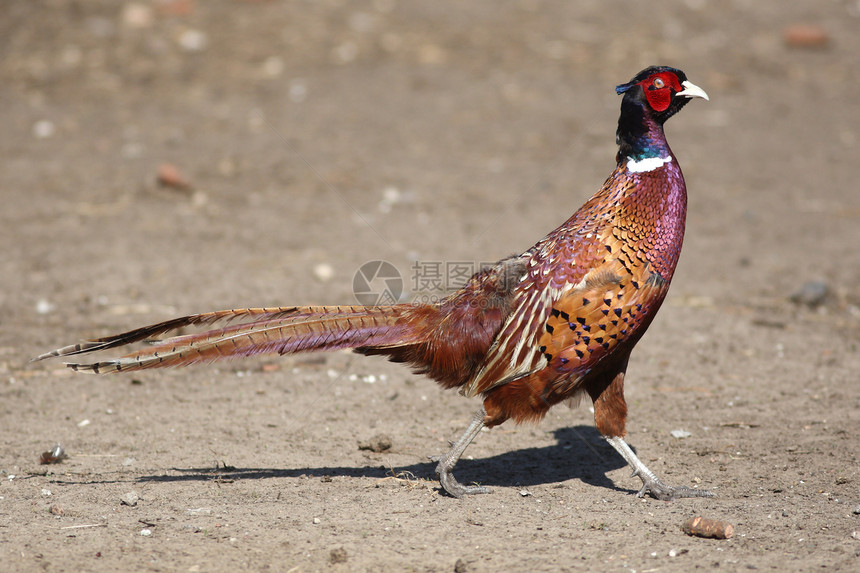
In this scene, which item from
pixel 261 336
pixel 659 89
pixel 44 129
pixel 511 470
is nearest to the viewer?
pixel 261 336

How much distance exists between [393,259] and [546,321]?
3733mm

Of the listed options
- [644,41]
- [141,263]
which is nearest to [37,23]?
[141,263]

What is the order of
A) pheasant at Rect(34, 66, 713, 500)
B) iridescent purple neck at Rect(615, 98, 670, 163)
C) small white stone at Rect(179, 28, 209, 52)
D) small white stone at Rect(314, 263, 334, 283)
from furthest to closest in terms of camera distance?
small white stone at Rect(179, 28, 209, 52)
small white stone at Rect(314, 263, 334, 283)
iridescent purple neck at Rect(615, 98, 670, 163)
pheasant at Rect(34, 66, 713, 500)

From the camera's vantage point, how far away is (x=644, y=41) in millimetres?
12211

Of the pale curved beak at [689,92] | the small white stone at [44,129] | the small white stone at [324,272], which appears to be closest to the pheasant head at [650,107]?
the pale curved beak at [689,92]

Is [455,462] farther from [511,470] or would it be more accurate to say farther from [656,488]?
[656,488]

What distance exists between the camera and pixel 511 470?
16.5 feet

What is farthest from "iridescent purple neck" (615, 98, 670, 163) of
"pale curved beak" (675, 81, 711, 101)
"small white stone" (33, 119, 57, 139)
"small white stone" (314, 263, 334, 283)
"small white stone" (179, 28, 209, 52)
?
"small white stone" (179, 28, 209, 52)

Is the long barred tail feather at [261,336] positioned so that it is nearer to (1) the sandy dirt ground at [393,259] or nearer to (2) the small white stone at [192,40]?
(1) the sandy dirt ground at [393,259]

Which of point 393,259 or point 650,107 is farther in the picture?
point 393,259

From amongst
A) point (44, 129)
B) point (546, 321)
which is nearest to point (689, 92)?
point (546, 321)

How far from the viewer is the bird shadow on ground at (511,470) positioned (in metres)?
4.75

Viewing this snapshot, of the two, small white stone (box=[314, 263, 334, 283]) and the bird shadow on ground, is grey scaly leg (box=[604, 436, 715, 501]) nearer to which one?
the bird shadow on ground

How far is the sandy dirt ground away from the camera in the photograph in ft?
13.6
